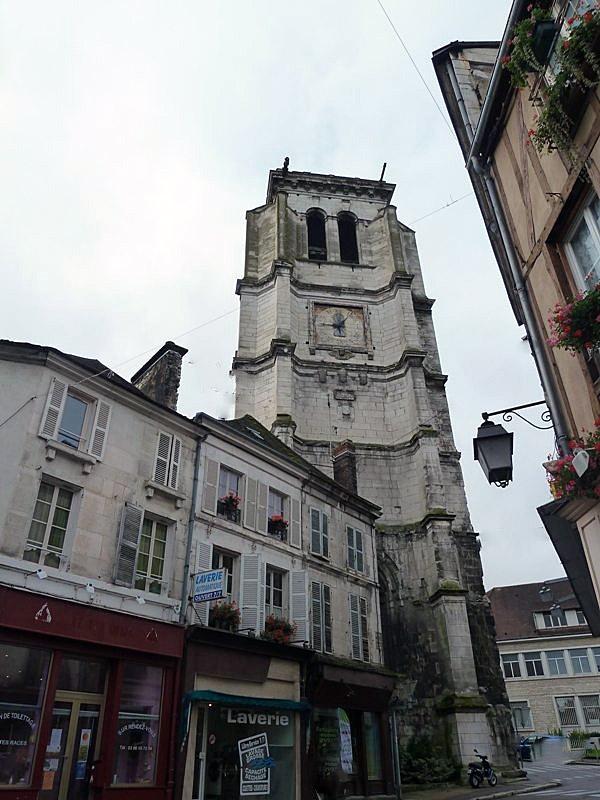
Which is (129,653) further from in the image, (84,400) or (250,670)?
(84,400)

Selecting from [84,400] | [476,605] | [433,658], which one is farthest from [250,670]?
[476,605]

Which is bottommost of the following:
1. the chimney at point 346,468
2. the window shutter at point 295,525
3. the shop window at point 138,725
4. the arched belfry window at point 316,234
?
the shop window at point 138,725

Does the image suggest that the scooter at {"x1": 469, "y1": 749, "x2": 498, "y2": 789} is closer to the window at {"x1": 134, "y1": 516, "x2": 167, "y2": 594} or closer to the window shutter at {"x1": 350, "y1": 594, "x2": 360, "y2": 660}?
the window shutter at {"x1": 350, "y1": 594, "x2": 360, "y2": 660}

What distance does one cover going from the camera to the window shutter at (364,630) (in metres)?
14.5

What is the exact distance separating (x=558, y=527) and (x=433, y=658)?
1413 centimetres

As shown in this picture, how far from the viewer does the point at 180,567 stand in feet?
35.1

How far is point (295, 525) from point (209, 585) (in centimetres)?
383

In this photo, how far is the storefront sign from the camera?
33.0 feet

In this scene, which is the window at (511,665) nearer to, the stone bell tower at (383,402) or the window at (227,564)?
the stone bell tower at (383,402)

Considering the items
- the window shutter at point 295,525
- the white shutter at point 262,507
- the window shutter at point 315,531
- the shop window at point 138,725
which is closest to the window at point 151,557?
the shop window at point 138,725

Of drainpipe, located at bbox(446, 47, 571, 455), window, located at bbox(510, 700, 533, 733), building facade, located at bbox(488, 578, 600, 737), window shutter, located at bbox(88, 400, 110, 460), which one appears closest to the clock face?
window shutter, located at bbox(88, 400, 110, 460)

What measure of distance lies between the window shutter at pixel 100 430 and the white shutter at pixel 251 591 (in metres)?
3.68

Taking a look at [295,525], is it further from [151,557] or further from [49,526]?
[49,526]

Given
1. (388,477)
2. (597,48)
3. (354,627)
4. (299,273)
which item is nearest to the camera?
(597,48)
